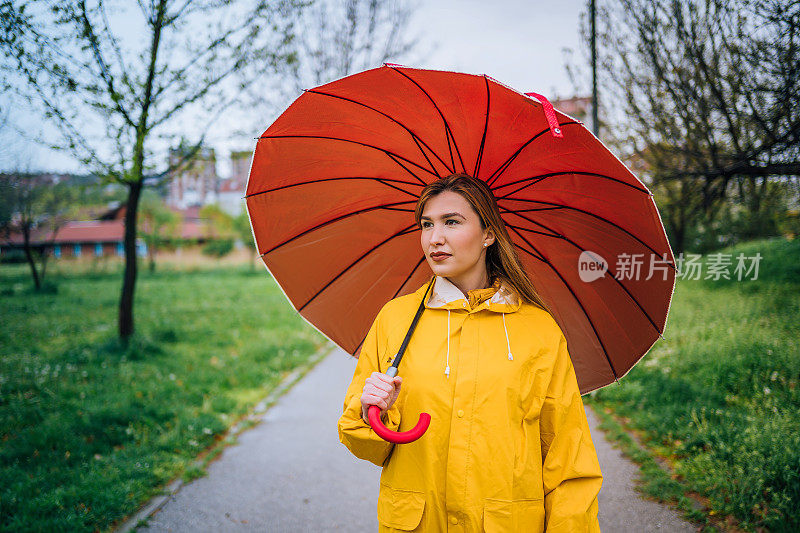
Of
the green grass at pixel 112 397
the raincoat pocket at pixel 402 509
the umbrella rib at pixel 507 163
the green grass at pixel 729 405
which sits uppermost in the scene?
the umbrella rib at pixel 507 163

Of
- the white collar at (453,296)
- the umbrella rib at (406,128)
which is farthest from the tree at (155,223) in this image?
the white collar at (453,296)

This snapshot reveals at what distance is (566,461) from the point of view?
1853 millimetres

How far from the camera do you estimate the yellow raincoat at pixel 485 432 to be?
1.80m

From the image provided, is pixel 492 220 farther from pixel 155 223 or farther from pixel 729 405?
pixel 155 223

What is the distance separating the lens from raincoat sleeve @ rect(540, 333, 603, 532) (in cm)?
180

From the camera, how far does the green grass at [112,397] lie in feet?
13.3

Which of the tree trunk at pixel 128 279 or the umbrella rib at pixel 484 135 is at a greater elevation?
the umbrella rib at pixel 484 135

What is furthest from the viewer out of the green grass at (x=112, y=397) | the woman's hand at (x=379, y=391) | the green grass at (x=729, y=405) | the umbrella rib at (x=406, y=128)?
the green grass at (x=112, y=397)

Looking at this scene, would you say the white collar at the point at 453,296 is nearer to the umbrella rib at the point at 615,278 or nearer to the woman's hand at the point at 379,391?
the woman's hand at the point at 379,391

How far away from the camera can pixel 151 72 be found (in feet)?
23.5

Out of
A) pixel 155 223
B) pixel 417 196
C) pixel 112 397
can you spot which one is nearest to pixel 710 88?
pixel 417 196

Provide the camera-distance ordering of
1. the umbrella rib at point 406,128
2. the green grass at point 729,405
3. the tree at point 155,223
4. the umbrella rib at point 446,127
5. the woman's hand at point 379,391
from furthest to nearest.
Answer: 1. the tree at point 155,223
2. the green grass at point 729,405
3. the umbrella rib at point 406,128
4. the umbrella rib at point 446,127
5. the woman's hand at point 379,391

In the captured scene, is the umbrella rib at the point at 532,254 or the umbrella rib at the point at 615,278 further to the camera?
the umbrella rib at the point at 532,254

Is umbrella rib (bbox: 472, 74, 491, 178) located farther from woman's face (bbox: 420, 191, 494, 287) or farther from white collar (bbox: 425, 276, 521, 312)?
white collar (bbox: 425, 276, 521, 312)
